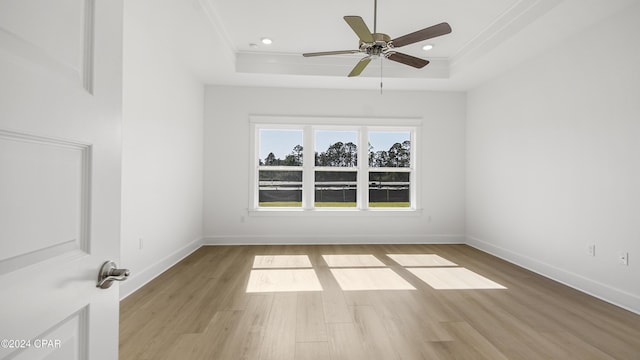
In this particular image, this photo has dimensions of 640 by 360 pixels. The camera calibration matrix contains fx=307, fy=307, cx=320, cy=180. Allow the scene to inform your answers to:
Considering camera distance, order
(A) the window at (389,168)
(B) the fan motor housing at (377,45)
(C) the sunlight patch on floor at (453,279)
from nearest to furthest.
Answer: (B) the fan motor housing at (377,45) < (C) the sunlight patch on floor at (453,279) < (A) the window at (389,168)

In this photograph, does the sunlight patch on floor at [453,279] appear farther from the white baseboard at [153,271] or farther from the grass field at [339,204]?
the white baseboard at [153,271]

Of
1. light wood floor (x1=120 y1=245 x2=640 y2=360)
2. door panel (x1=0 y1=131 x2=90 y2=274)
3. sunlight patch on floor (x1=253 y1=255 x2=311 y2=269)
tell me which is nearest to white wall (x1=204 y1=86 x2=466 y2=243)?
sunlight patch on floor (x1=253 y1=255 x2=311 y2=269)

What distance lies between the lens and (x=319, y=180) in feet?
18.0

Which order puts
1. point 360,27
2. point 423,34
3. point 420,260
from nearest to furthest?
point 360,27, point 423,34, point 420,260

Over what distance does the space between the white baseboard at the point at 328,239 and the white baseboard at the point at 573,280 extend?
0.80 metres

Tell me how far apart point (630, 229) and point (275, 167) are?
4495 millimetres

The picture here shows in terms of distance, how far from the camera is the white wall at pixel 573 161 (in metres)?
2.84

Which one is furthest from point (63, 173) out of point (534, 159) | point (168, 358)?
point (534, 159)

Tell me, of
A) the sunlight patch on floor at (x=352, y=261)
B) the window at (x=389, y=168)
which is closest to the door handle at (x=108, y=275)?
the sunlight patch on floor at (x=352, y=261)

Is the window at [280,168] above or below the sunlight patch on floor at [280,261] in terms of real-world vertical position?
above

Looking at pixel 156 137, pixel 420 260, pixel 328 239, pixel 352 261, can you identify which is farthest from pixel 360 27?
pixel 328 239

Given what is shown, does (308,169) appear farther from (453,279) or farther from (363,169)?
(453,279)

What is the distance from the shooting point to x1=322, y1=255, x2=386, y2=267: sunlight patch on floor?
13.2ft

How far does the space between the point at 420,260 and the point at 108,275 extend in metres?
4.07
